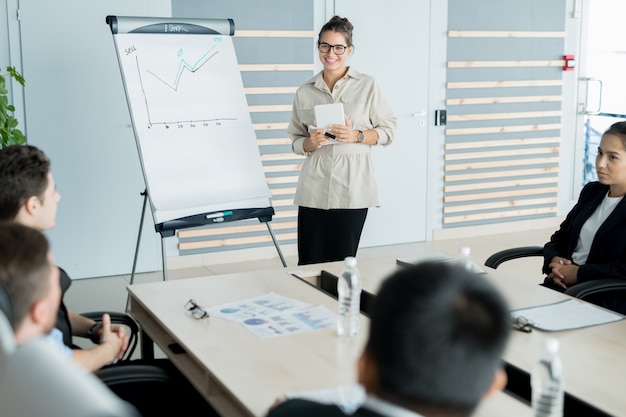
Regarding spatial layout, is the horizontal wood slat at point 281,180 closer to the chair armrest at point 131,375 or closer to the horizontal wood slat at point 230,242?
the horizontal wood slat at point 230,242

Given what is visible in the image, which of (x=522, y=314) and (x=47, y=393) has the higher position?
(x=47, y=393)

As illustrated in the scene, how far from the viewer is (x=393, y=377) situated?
3.85ft

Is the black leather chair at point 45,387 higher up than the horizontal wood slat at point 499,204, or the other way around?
the black leather chair at point 45,387

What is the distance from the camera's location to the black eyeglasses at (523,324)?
2459mm

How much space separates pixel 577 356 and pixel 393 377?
1.25m

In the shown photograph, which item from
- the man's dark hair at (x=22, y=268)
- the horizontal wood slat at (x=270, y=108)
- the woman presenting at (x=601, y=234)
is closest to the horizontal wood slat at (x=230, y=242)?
the horizontal wood slat at (x=270, y=108)

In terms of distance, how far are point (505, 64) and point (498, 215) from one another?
1322mm

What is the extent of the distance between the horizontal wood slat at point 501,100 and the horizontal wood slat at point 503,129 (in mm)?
218

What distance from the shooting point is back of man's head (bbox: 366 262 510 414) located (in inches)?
45.3

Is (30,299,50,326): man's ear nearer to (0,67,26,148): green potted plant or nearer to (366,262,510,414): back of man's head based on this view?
(366,262,510,414): back of man's head

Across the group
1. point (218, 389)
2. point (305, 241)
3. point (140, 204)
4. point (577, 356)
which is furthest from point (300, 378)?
point (140, 204)

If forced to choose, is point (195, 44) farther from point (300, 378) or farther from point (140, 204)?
point (300, 378)

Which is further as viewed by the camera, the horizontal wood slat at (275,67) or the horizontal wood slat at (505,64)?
the horizontal wood slat at (505,64)

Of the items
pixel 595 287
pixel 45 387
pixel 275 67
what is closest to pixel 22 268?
pixel 45 387
